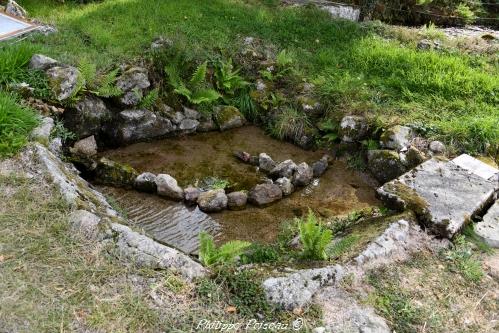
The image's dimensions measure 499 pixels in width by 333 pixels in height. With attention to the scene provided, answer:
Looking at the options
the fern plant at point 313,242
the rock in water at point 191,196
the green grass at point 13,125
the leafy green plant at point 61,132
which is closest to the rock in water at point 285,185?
the rock in water at point 191,196

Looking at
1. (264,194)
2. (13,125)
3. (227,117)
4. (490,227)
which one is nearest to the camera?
(490,227)

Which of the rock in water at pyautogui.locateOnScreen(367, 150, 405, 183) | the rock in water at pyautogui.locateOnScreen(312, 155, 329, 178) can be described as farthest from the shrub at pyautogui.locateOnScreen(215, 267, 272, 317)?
the rock in water at pyautogui.locateOnScreen(367, 150, 405, 183)

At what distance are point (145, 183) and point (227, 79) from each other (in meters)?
3.35

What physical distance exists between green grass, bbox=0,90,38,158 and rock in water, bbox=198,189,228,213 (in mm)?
2620

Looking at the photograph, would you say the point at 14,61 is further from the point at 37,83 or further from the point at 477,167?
the point at 477,167

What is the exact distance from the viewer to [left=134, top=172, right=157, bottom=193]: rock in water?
24.9 feet

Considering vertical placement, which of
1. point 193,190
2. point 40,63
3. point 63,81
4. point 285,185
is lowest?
point 285,185

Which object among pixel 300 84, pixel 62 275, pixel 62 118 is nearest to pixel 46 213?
pixel 62 275

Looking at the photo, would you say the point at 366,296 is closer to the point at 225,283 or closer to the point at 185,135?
the point at 225,283

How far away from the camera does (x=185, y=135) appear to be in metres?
9.48

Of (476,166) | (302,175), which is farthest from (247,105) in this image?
(476,166)

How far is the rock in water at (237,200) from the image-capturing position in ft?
24.6

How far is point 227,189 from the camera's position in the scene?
7934 mm

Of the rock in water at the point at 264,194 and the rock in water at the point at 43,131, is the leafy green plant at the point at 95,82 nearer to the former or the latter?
the rock in water at the point at 43,131
